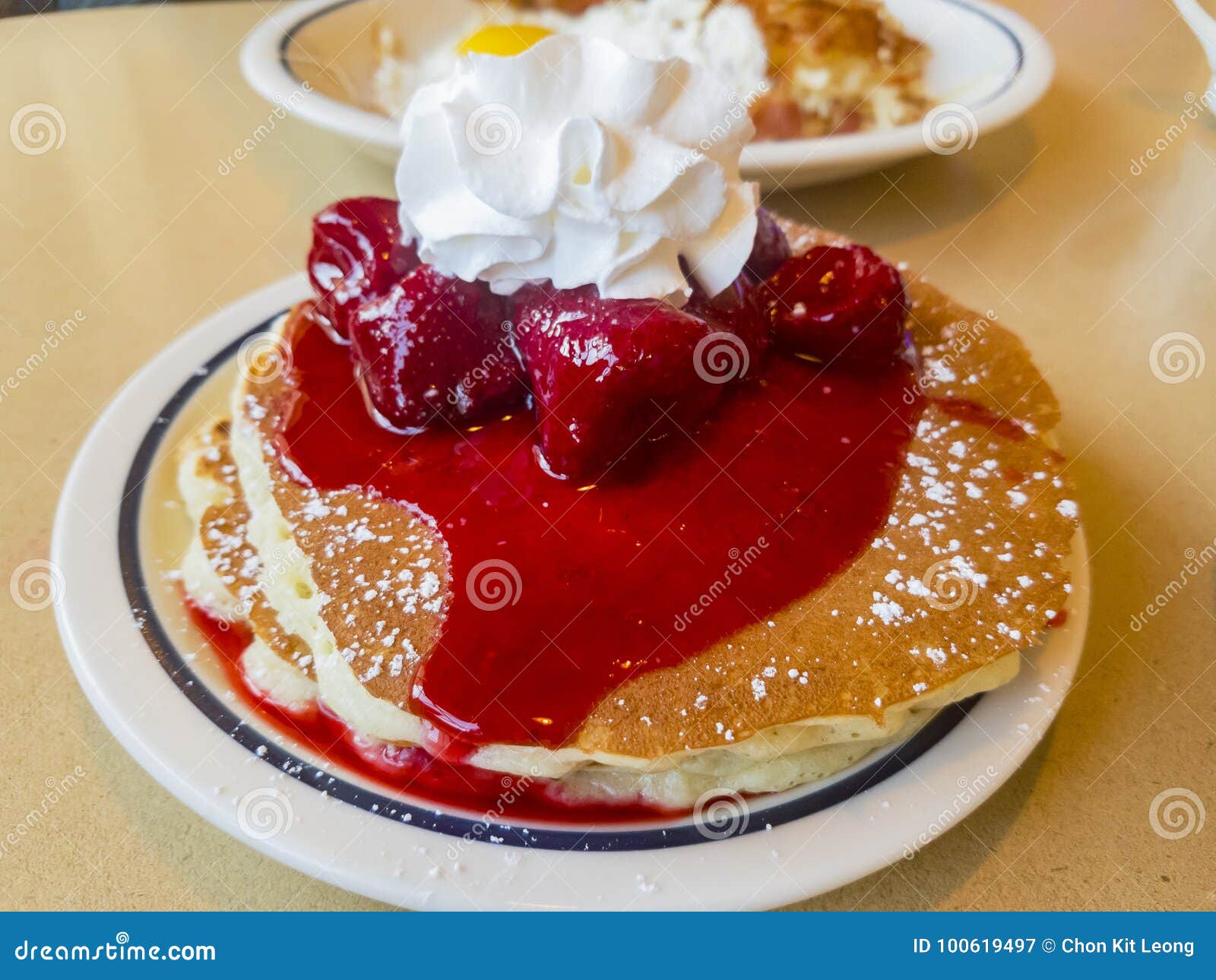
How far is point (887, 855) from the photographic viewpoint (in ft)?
3.08

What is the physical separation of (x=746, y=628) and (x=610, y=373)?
325 millimetres

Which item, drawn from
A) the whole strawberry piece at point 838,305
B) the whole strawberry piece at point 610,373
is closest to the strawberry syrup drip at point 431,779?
the whole strawberry piece at point 610,373

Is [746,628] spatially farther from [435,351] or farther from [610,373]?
[435,351]

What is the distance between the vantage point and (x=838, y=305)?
127cm

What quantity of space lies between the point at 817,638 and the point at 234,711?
2.13ft

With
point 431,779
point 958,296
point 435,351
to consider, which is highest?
point 435,351

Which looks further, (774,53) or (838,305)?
(774,53)

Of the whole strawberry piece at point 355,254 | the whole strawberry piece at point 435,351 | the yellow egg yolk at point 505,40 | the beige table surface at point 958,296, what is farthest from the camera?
the yellow egg yolk at point 505,40

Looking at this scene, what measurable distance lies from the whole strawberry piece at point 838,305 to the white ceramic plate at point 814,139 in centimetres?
80

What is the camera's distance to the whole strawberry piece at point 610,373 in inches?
42.6

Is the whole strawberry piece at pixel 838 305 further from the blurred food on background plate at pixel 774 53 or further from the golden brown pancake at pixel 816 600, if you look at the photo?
the blurred food on background plate at pixel 774 53

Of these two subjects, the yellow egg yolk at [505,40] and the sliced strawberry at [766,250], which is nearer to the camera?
the sliced strawberry at [766,250]

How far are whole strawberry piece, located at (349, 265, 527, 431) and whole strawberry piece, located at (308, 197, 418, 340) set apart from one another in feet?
0.27

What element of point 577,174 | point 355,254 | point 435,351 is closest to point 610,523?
point 435,351
